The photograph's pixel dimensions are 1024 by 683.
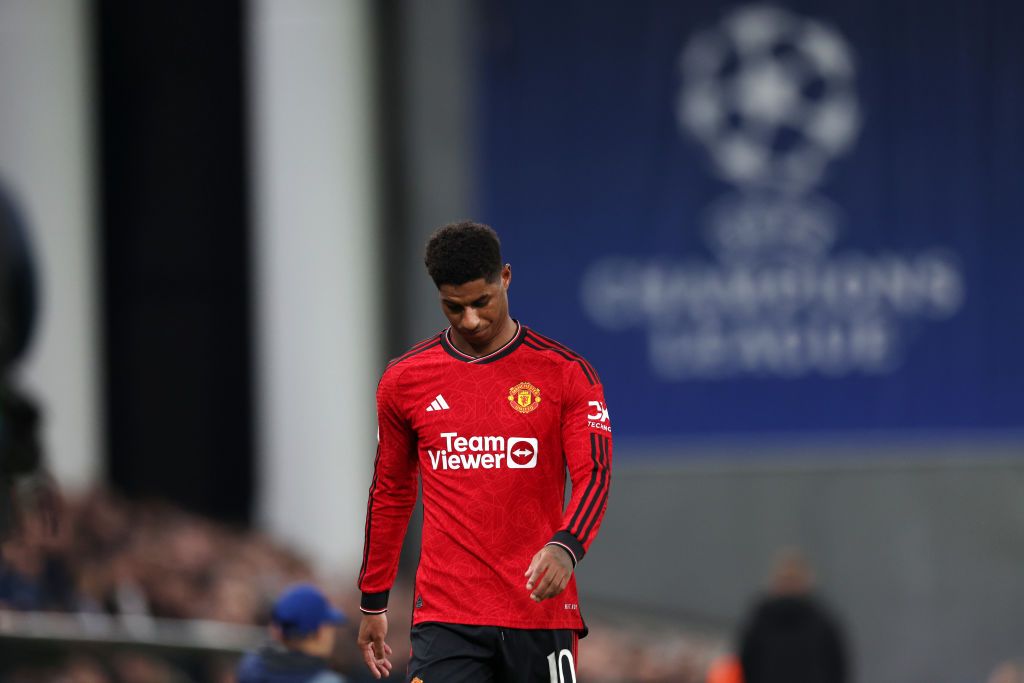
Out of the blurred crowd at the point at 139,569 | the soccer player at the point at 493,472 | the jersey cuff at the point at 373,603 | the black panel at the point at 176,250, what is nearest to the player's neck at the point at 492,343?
the soccer player at the point at 493,472

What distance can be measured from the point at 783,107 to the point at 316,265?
530 cm

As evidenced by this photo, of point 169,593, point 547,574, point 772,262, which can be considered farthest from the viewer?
point 772,262

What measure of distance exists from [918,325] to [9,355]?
1481 centimetres

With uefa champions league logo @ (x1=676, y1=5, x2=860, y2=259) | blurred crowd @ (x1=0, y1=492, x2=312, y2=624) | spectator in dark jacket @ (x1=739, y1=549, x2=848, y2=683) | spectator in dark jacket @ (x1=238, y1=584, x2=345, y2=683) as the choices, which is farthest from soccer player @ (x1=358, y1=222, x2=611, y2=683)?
uefa champions league logo @ (x1=676, y1=5, x2=860, y2=259)

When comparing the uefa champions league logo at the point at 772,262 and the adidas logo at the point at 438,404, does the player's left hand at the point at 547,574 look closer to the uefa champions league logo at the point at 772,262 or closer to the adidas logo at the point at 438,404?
the adidas logo at the point at 438,404

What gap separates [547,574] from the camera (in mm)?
4828

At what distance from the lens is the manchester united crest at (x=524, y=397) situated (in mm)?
5168

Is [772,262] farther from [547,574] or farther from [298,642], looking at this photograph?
[547,574]

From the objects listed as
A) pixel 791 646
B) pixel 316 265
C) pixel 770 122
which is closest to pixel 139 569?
pixel 791 646

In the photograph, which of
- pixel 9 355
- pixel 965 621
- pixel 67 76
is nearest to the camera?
pixel 9 355

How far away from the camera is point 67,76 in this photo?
20750 mm

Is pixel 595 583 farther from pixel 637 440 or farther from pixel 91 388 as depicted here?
pixel 91 388

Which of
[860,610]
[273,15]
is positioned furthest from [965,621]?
[273,15]

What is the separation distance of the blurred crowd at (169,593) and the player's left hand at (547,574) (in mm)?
2213
